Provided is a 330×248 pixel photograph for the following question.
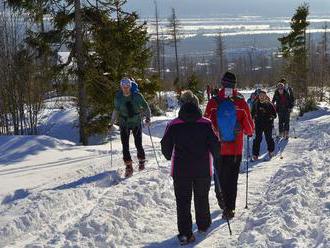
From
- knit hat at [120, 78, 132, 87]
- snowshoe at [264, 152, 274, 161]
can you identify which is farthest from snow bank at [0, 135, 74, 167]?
snowshoe at [264, 152, 274, 161]

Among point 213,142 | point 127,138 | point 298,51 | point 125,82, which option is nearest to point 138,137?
point 127,138

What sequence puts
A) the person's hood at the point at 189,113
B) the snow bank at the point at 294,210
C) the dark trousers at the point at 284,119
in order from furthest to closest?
the dark trousers at the point at 284,119
the person's hood at the point at 189,113
the snow bank at the point at 294,210

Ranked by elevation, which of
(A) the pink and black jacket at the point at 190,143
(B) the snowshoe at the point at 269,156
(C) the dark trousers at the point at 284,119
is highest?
(A) the pink and black jacket at the point at 190,143

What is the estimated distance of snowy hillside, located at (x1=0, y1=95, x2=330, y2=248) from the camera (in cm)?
698

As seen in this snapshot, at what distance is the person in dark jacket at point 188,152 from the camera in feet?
22.4

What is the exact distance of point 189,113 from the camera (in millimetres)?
6766

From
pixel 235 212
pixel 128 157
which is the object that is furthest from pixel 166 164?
pixel 235 212

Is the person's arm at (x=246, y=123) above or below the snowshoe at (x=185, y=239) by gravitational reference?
above

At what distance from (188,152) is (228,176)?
1.42 meters

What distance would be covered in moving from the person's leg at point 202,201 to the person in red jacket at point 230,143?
0.57 metres

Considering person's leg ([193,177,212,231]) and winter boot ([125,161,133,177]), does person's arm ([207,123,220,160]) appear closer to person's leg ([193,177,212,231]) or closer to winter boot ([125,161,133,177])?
person's leg ([193,177,212,231])

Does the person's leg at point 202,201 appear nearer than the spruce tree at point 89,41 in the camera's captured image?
Yes

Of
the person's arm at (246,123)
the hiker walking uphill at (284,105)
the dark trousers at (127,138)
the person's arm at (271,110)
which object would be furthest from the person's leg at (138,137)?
the hiker walking uphill at (284,105)

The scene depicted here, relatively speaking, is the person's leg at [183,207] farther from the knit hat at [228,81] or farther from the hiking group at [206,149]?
the knit hat at [228,81]
